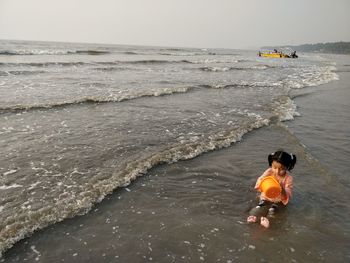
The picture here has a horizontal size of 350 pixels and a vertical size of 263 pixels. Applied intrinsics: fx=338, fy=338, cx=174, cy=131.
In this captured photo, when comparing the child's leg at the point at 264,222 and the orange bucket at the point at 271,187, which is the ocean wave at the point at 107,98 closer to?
the orange bucket at the point at 271,187

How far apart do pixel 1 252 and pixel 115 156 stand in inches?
153

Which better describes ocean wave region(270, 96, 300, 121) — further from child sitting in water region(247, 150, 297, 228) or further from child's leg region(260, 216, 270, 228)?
child's leg region(260, 216, 270, 228)

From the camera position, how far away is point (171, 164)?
786 cm

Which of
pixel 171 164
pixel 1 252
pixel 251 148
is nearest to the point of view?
pixel 1 252

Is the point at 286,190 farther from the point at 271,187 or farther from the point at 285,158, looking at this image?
the point at 285,158

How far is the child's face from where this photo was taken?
19.7ft

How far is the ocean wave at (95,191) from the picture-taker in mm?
4969

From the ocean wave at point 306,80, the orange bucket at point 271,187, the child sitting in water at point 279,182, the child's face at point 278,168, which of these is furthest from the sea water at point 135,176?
the ocean wave at point 306,80

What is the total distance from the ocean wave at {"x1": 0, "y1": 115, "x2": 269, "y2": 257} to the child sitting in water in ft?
8.36

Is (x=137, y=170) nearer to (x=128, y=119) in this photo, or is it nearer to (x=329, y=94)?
(x=128, y=119)

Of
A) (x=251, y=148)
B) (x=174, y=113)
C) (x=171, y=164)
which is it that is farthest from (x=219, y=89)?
(x=171, y=164)

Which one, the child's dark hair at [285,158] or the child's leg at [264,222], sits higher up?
the child's dark hair at [285,158]

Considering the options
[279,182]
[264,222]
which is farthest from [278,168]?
[264,222]

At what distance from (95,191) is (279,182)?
3.35m
